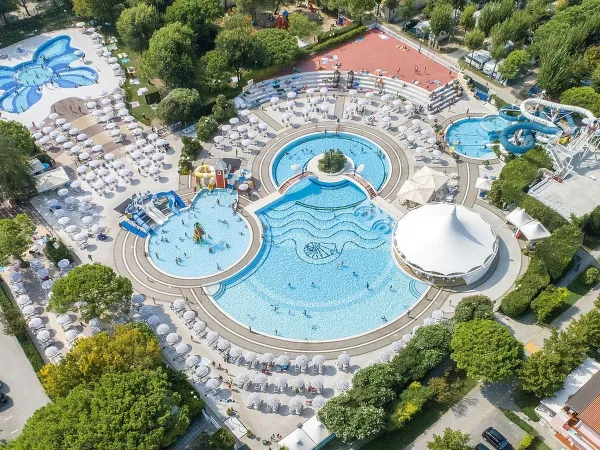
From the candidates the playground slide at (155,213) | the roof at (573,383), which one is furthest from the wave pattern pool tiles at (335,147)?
the roof at (573,383)

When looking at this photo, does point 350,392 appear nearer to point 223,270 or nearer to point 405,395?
point 405,395

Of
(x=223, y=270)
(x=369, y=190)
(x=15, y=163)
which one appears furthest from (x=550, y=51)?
(x=15, y=163)

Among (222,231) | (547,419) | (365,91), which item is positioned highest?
(365,91)

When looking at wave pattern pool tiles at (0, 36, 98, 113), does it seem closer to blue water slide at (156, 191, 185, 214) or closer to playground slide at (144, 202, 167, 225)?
blue water slide at (156, 191, 185, 214)

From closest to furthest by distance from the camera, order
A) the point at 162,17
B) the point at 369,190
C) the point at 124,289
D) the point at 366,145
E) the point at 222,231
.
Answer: the point at 124,289, the point at 222,231, the point at 369,190, the point at 366,145, the point at 162,17

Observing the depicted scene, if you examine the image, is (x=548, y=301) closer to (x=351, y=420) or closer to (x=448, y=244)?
(x=448, y=244)

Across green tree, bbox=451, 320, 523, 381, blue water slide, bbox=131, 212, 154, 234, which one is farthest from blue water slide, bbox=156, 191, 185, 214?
green tree, bbox=451, 320, 523, 381
